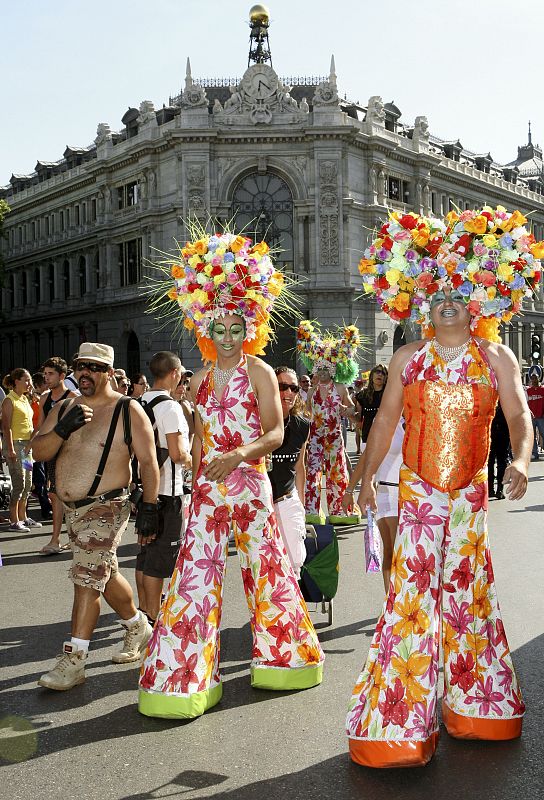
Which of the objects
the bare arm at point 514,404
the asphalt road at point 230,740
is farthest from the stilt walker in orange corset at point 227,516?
the bare arm at point 514,404

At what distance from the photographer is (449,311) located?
4.55 meters

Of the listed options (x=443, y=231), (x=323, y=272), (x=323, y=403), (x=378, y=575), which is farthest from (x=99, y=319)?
(x=443, y=231)

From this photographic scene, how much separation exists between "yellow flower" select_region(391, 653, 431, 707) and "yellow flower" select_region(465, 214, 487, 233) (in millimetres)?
2152

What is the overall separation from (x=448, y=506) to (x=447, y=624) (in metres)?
0.57

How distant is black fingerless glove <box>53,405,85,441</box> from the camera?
17.0 ft

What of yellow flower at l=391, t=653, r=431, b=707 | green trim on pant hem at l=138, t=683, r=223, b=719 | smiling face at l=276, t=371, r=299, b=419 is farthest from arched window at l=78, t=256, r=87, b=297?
yellow flower at l=391, t=653, r=431, b=707

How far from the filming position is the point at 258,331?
552 centimetres

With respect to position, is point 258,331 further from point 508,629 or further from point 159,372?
point 508,629

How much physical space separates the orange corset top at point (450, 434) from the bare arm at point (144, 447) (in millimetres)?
1707

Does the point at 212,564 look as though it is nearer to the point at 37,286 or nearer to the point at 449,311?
the point at 449,311

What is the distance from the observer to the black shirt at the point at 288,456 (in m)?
6.82

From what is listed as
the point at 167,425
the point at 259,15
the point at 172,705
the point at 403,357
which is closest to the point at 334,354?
the point at 167,425

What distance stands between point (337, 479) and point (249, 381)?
291 inches

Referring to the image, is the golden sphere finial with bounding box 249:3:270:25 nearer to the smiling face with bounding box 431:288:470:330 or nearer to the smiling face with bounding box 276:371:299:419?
the smiling face with bounding box 276:371:299:419
